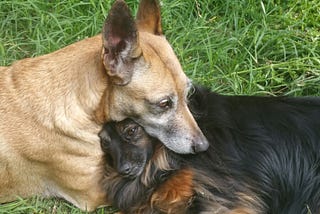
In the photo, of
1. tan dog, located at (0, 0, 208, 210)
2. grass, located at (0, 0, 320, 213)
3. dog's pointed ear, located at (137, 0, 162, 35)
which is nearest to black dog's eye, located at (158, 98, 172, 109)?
tan dog, located at (0, 0, 208, 210)

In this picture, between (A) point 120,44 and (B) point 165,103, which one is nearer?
(A) point 120,44

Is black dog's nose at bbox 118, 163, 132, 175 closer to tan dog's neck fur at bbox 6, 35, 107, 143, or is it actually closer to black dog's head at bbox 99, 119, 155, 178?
black dog's head at bbox 99, 119, 155, 178

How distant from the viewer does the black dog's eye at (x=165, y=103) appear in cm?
359

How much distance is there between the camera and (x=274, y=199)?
366 cm

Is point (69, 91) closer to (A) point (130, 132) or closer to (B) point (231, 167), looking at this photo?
(A) point (130, 132)

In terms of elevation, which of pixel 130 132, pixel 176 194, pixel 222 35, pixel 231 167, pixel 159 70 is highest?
pixel 159 70

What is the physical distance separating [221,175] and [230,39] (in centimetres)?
158

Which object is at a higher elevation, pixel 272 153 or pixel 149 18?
pixel 149 18

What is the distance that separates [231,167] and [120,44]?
860 millimetres

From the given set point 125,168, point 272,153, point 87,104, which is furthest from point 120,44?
point 272,153

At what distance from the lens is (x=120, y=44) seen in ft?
11.4

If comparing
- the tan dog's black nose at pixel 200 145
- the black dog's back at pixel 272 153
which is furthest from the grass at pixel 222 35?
the tan dog's black nose at pixel 200 145

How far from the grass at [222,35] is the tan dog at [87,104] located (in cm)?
105

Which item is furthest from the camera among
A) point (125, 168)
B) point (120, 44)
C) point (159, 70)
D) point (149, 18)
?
point (149, 18)
